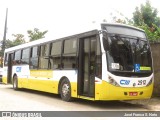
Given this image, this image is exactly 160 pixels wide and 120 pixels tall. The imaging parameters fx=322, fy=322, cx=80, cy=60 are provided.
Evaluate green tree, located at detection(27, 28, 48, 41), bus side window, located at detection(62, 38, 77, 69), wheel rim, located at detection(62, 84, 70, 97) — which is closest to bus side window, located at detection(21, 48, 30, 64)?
bus side window, located at detection(62, 38, 77, 69)

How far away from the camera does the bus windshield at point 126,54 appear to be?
10977mm

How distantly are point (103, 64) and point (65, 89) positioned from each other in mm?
2948

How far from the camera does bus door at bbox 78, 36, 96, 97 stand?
11.6 metres

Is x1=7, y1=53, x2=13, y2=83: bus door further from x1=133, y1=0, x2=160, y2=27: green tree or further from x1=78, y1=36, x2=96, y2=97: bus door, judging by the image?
x1=78, y1=36, x2=96, y2=97: bus door

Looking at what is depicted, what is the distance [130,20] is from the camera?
75.0ft

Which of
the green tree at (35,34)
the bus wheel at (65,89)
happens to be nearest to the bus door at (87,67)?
the bus wheel at (65,89)

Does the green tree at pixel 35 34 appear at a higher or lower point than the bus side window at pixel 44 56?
higher

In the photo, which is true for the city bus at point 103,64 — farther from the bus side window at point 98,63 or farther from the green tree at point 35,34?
the green tree at point 35,34

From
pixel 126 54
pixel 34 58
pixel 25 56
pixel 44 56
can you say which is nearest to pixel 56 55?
pixel 44 56

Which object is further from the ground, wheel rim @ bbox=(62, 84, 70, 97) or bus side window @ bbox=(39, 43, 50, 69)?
bus side window @ bbox=(39, 43, 50, 69)

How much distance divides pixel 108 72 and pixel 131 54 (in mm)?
1256

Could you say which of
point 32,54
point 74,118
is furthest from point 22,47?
point 74,118

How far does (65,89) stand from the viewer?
13.2 meters

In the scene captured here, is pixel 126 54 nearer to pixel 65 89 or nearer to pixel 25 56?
pixel 65 89
